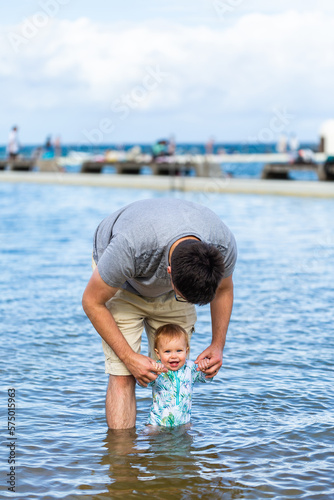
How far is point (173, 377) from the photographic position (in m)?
4.19

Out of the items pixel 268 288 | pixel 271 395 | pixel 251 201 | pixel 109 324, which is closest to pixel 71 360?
pixel 271 395

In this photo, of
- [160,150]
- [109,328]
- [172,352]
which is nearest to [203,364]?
[172,352]

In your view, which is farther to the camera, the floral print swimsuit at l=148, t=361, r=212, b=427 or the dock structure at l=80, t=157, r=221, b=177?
the dock structure at l=80, t=157, r=221, b=177

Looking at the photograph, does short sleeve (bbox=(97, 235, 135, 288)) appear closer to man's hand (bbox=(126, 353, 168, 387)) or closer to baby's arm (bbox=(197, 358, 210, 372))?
man's hand (bbox=(126, 353, 168, 387))

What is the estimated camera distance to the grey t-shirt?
3477 mm

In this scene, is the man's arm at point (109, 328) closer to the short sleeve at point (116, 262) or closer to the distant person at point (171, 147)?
the short sleeve at point (116, 262)

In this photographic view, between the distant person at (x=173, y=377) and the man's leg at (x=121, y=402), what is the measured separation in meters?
0.14

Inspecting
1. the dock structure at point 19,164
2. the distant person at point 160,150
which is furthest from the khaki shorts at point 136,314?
the dock structure at point 19,164

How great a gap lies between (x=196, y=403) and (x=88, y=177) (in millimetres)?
25944

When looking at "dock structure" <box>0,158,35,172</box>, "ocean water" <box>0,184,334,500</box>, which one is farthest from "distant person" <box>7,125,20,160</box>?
"ocean water" <box>0,184,334,500</box>

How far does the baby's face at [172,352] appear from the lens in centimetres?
412

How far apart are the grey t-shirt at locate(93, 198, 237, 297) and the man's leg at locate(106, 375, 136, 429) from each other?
28.4 inches

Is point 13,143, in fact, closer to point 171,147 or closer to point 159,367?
point 171,147

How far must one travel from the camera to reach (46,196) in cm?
2511
